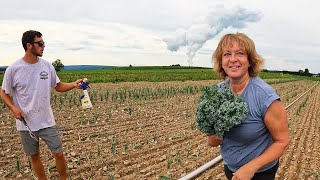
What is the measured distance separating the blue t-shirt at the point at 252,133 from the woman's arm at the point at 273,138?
0.14 ft

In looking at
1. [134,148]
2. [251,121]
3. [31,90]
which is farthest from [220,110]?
[134,148]

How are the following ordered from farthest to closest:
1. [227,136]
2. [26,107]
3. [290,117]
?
[290,117] < [26,107] < [227,136]

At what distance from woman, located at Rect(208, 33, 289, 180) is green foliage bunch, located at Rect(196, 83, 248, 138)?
8 cm

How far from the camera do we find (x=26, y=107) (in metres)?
4.35

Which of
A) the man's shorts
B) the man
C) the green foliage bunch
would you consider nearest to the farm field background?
the man's shorts

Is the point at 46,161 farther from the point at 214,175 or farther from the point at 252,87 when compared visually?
the point at 252,87

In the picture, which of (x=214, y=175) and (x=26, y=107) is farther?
(x=214, y=175)

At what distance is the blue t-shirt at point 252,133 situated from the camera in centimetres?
222

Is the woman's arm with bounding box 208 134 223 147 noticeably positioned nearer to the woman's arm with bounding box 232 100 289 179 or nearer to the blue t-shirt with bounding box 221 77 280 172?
the blue t-shirt with bounding box 221 77 280 172

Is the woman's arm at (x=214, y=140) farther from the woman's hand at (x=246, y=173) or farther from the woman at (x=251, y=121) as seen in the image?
the woman's hand at (x=246, y=173)

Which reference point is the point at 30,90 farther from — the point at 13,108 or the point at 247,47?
the point at 247,47

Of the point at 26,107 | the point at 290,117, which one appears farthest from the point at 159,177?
the point at 290,117

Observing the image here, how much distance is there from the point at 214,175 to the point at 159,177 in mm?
885

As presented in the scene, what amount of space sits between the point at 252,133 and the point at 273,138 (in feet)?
0.41
